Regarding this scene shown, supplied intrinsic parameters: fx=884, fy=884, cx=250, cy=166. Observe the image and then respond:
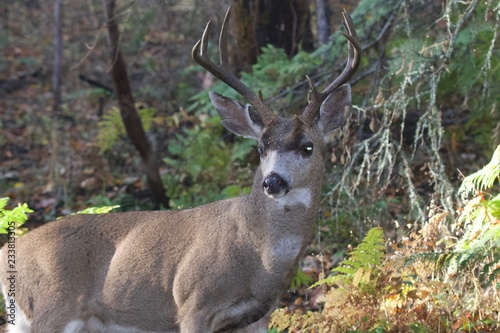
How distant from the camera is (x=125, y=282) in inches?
218

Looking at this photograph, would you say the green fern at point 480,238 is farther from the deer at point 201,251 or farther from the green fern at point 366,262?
the deer at point 201,251

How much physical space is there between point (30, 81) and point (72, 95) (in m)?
2.46

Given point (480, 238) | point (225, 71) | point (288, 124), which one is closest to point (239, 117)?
point (225, 71)

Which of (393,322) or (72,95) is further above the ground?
(72,95)

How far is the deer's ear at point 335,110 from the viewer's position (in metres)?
5.54

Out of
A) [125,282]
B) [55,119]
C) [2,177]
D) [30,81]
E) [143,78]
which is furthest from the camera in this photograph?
[30,81]

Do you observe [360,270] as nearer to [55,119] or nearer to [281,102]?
[281,102]

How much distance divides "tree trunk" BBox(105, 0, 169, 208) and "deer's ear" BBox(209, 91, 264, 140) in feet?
10.7

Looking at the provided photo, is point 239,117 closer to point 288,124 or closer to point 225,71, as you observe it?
point 225,71

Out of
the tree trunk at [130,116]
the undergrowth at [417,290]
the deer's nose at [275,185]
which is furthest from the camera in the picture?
the tree trunk at [130,116]

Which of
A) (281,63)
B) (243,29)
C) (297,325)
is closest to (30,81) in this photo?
(243,29)

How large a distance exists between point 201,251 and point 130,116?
4279 millimetres

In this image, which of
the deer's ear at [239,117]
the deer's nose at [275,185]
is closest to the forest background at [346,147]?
the deer's nose at [275,185]

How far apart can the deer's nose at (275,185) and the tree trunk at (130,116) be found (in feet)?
14.0
